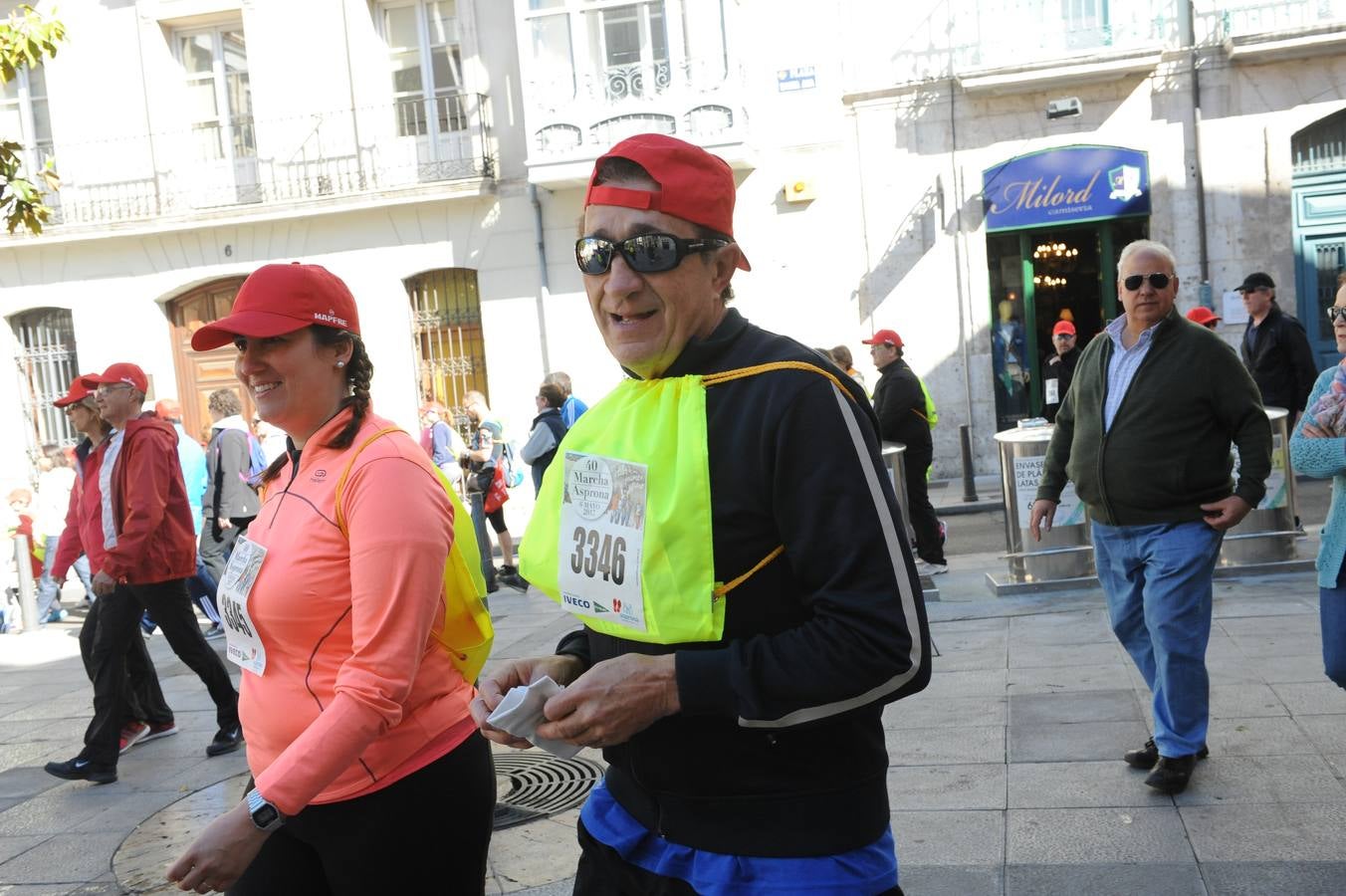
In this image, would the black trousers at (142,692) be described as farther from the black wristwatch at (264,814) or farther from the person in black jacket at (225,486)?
the black wristwatch at (264,814)

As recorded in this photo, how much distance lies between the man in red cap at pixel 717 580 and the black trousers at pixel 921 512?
26.5ft

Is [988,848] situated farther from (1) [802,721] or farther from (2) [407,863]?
(1) [802,721]

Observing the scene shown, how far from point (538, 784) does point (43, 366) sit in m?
18.4

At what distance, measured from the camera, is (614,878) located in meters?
2.11

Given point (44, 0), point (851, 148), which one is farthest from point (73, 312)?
point (851, 148)

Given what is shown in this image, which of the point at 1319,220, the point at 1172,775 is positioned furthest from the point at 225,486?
the point at 1319,220

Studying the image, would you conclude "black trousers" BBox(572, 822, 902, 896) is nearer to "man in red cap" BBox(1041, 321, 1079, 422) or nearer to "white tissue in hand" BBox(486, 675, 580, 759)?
"white tissue in hand" BBox(486, 675, 580, 759)

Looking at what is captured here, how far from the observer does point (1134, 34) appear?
16953 mm

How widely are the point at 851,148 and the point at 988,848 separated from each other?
1481 cm

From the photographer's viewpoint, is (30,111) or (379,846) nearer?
(379,846)

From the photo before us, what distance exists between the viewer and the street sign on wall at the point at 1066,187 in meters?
17.0

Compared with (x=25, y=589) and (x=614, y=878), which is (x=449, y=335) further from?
(x=614, y=878)

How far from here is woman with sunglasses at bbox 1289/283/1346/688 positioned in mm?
4113

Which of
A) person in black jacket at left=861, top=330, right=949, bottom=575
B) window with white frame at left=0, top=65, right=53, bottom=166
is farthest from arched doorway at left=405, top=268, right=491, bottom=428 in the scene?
person in black jacket at left=861, top=330, right=949, bottom=575
